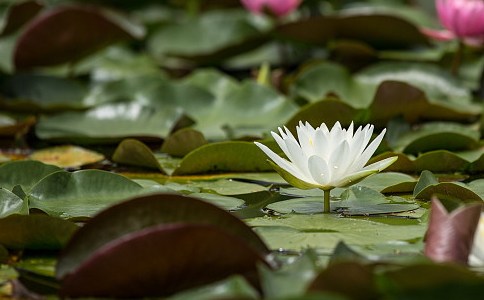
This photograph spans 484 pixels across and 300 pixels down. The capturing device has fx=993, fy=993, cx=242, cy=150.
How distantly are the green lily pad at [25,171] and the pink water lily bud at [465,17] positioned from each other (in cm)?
123

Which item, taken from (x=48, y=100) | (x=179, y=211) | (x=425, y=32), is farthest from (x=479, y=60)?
(x=179, y=211)

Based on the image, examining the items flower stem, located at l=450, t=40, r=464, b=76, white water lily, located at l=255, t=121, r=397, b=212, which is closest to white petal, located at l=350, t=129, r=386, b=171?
white water lily, located at l=255, t=121, r=397, b=212

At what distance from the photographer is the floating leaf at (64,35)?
271 cm

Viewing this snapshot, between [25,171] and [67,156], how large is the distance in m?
0.31

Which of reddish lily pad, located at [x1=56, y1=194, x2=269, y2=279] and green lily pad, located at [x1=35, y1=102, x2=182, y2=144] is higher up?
green lily pad, located at [x1=35, y1=102, x2=182, y2=144]

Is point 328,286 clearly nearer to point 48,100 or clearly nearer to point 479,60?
point 48,100

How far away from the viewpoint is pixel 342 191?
1.70m

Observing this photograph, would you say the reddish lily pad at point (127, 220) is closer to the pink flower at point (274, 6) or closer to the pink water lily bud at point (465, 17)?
the pink water lily bud at point (465, 17)

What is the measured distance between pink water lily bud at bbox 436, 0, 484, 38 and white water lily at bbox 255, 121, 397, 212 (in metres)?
1.16

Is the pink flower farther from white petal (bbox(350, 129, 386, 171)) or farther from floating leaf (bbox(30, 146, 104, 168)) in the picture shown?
white petal (bbox(350, 129, 386, 171))

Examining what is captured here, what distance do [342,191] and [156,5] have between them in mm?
2685

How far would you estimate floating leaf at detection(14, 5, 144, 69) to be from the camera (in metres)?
2.71

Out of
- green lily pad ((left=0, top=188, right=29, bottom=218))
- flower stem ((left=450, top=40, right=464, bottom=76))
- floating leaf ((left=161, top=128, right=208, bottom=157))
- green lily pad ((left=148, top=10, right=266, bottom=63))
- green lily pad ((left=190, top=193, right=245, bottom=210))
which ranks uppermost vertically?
green lily pad ((left=148, top=10, right=266, bottom=63))

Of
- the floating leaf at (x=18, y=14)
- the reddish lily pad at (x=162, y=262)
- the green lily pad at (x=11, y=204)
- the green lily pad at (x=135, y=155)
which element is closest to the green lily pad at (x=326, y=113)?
the green lily pad at (x=135, y=155)
